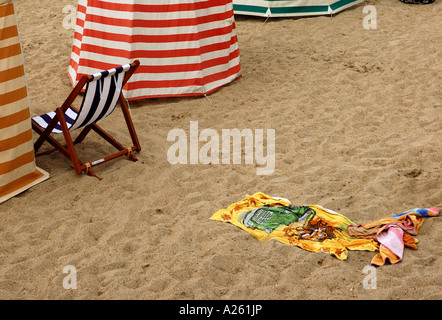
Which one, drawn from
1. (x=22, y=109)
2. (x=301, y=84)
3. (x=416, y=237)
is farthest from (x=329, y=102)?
(x=22, y=109)

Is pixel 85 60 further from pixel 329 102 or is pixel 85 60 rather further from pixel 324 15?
pixel 324 15

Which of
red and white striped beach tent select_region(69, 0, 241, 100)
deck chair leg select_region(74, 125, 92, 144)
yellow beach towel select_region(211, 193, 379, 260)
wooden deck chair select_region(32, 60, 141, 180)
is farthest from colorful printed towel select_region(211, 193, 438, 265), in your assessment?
red and white striped beach tent select_region(69, 0, 241, 100)

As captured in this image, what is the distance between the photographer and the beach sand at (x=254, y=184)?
3572mm

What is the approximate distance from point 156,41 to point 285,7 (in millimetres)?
3224

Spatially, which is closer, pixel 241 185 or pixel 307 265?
pixel 307 265

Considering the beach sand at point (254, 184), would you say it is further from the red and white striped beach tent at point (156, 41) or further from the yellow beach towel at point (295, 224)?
the red and white striped beach tent at point (156, 41)

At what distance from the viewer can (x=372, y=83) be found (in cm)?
664

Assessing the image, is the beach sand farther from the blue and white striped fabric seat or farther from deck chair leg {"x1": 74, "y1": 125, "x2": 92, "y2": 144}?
the blue and white striped fabric seat

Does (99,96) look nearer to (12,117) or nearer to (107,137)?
(107,137)

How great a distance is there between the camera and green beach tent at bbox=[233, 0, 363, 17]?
Answer: 862 cm

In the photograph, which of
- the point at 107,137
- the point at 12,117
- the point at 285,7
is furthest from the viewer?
the point at 285,7

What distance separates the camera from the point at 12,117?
4426 mm

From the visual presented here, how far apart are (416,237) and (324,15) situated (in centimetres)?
572

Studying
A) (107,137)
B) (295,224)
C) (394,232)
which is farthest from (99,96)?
(394,232)
